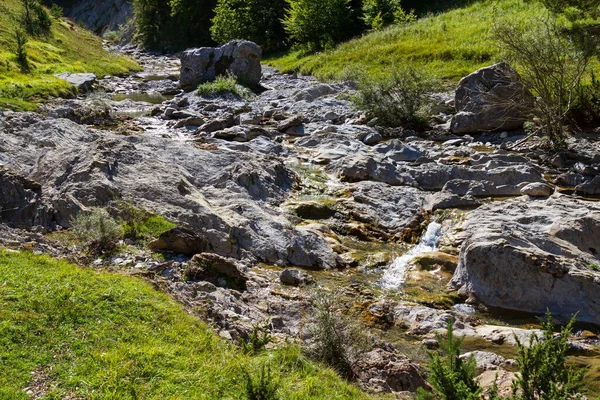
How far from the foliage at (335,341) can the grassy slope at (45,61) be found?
2145cm

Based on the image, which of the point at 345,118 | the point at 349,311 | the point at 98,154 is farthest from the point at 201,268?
the point at 345,118

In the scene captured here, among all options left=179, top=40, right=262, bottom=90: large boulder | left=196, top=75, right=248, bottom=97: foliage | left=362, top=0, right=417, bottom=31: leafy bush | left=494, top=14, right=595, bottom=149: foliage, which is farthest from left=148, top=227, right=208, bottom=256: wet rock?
left=362, top=0, right=417, bottom=31: leafy bush

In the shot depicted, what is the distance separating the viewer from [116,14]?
112 m

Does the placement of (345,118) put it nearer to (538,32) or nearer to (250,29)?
(538,32)

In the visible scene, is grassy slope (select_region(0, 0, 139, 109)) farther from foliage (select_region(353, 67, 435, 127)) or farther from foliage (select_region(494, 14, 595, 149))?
foliage (select_region(494, 14, 595, 149))

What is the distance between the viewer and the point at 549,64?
20672 millimetres

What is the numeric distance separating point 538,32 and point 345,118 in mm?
9777

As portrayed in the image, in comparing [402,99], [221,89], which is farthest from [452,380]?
[221,89]

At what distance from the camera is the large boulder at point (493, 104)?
2295cm

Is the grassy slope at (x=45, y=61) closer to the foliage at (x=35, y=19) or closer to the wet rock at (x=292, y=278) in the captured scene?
the foliage at (x=35, y=19)

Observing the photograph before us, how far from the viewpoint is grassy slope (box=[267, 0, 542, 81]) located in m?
35.5

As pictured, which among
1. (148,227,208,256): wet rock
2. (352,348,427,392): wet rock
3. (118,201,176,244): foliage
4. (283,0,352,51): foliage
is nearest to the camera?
(352,348,427,392): wet rock

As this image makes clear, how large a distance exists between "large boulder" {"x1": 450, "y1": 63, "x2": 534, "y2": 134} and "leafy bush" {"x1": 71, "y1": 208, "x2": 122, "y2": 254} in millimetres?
17734

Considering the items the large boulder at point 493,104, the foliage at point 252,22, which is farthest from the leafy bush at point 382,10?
the large boulder at point 493,104
